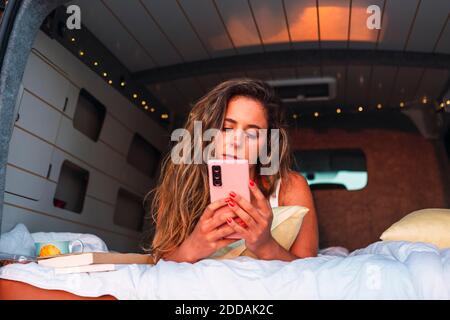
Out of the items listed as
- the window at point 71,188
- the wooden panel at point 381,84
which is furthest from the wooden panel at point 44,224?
the wooden panel at point 381,84

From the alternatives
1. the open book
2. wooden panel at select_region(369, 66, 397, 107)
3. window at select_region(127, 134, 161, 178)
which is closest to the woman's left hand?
the open book

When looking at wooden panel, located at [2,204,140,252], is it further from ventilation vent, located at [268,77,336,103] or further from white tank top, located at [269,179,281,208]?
ventilation vent, located at [268,77,336,103]

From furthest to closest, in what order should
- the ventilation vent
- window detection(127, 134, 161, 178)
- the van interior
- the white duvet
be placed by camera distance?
1. window detection(127, 134, 161, 178)
2. the ventilation vent
3. the van interior
4. the white duvet

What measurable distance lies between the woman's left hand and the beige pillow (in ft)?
2.78

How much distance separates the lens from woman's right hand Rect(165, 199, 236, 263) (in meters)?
1.68

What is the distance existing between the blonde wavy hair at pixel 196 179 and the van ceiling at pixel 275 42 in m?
0.89

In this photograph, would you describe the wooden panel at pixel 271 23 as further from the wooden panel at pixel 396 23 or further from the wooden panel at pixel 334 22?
the wooden panel at pixel 396 23

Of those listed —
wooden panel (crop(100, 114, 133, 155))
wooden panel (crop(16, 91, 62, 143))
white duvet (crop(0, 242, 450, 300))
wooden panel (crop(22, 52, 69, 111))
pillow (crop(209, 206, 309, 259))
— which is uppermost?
wooden panel (crop(100, 114, 133, 155))

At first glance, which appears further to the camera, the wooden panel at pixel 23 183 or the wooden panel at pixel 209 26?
the wooden panel at pixel 209 26

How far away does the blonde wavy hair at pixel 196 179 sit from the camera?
6.79ft

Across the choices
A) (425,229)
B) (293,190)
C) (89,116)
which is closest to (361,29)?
(293,190)

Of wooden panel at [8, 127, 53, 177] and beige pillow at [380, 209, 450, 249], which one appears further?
wooden panel at [8, 127, 53, 177]

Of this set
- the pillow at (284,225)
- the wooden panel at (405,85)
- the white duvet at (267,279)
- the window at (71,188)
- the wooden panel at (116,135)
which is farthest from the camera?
the wooden panel at (405,85)

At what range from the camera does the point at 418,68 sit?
157 inches
